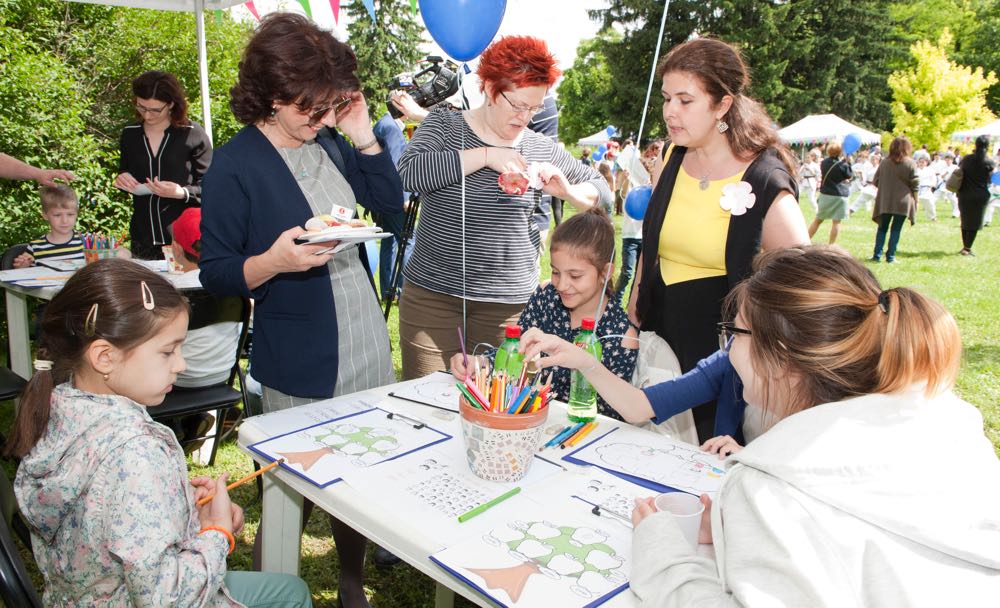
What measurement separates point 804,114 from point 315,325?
96.1ft

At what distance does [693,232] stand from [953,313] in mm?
5758

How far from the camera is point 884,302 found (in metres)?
1.01

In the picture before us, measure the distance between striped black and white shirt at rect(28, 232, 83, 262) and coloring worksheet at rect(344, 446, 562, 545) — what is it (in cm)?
333

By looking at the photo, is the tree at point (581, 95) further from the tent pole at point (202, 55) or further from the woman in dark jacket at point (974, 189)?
the tent pole at point (202, 55)

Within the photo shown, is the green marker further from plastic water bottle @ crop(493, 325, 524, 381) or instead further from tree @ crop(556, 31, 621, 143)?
tree @ crop(556, 31, 621, 143)

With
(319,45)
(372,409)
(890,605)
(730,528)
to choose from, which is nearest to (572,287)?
(372,409)

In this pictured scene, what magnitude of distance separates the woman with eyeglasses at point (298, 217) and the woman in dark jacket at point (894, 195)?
28.4ft

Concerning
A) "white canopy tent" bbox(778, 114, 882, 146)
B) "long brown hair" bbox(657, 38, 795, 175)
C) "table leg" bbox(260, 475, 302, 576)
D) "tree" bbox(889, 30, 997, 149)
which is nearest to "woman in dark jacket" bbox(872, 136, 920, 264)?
"long brown hair" bbox(657, 38, 795, 175)

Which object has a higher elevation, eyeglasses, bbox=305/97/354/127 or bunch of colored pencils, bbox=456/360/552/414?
eyeglasses, bbox=305/97/354/127

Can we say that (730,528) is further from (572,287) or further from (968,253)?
A: (968,253)

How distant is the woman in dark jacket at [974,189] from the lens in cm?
889

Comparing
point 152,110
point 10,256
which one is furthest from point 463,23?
point 10,256

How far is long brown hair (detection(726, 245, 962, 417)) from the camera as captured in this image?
0.95 meters

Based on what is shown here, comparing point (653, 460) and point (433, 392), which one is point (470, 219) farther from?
point (653, 460)
